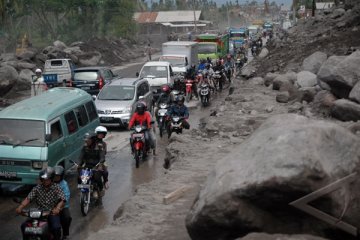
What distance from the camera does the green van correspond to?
10766 mm

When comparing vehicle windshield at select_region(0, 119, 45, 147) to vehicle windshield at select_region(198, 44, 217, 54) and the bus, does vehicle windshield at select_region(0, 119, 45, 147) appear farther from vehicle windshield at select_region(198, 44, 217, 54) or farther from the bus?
vehicle windshield at select_region(198, 44, 217, 54)

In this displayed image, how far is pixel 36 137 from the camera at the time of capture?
1109 cm

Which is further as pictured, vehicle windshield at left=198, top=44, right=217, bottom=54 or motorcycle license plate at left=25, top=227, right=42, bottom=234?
vehicle windshield at left=198, top=44, right=217, bottom=54

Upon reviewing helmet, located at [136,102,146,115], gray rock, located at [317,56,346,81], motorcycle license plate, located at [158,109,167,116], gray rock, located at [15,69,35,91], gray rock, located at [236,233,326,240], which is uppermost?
gray rock, located at [317,56,346,81]

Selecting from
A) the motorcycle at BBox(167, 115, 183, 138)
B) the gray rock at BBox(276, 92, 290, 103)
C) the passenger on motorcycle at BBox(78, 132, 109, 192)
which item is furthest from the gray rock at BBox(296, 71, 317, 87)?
the passenger on motorcycle at BBox(78, 132, 109, 192)

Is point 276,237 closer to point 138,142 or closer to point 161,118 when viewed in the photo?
point 138,142

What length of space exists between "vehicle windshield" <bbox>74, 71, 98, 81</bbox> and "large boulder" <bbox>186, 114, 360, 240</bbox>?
58.8 feet

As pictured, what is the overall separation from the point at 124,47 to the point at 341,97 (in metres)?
48.4

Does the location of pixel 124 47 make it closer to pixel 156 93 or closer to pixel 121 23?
pixel 121 23

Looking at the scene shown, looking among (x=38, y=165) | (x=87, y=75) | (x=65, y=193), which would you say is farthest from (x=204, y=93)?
(x=65, y=193)

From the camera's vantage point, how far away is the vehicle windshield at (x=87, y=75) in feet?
77.5

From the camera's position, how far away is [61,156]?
11578 millimetres

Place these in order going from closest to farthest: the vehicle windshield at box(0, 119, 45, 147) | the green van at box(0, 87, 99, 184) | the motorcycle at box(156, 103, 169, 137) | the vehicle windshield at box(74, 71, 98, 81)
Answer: the green van at box(0, 87, 99, 184) < the vehicle windshield at box(0, 119, 45, 147) < the motorcycle at box(156, 103, 169, 137) < the vehicle windshield at box(74, 71, 98, 81)

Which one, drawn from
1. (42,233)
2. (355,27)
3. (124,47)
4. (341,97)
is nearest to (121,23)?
(124,47)
